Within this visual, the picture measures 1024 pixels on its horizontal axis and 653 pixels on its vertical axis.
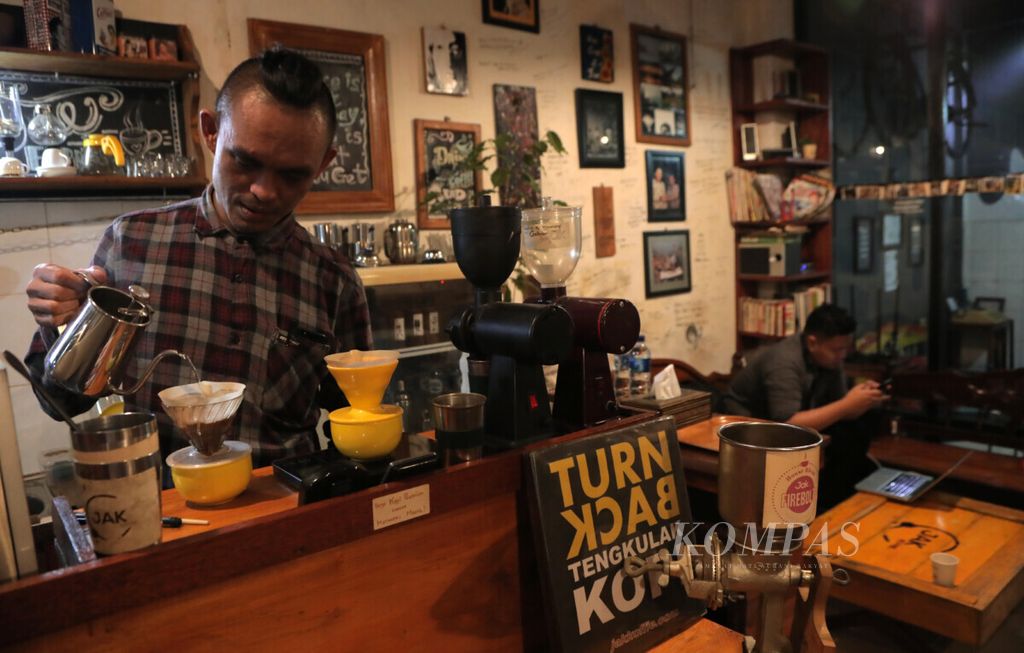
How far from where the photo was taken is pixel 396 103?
3.25 m

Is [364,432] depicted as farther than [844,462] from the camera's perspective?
No

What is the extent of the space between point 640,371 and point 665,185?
2.16 meters

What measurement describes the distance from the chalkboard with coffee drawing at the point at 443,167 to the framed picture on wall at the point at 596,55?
86 centimetres

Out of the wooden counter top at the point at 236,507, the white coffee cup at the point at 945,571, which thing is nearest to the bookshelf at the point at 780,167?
the white coffee cup at the point at 945,571

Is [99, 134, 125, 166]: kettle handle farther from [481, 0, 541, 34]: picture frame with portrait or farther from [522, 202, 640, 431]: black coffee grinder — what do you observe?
[481, 0, 541, 34]: picture frame with portrait

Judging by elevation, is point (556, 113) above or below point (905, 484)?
above

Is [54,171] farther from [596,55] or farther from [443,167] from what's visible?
[596,55]

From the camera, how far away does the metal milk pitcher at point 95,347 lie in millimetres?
888

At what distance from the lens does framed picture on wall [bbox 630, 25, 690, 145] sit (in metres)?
4.24

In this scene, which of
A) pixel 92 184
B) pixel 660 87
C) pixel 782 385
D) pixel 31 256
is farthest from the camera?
pixel 660 87

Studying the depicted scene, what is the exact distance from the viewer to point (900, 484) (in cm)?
284

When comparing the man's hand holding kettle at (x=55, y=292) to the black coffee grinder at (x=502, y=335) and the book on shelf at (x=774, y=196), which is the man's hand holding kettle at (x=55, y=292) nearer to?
the black coffee grinder at (x=502, y=335)

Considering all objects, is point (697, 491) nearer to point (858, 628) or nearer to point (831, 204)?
point (858, 628)

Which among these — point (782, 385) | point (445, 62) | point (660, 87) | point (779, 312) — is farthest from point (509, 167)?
point (779, 312)
